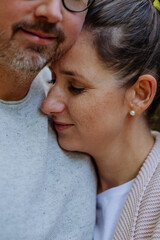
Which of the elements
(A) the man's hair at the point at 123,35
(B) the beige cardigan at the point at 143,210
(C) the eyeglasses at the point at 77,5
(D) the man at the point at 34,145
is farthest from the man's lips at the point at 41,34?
(B) the beige cardigan at the point at 143,210

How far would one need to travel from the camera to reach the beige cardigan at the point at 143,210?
1.52 meters

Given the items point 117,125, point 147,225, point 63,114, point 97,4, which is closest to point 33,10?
point 97,4

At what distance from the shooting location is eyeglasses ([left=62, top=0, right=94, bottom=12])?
4.61ft

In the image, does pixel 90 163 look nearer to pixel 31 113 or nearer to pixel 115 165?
pixel 115 165

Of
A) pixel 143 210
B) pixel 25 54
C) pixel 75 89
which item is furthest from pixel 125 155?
pixel 25 54

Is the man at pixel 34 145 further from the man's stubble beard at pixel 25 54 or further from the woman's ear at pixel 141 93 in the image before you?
the woman's ear at pixel 141 93

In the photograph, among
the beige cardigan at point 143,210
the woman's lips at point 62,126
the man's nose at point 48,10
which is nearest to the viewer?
the man's nose at point 48,10

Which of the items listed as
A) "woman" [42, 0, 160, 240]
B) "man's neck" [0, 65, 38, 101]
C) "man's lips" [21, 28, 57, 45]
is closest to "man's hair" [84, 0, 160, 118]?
"woman" [42, 0, 160, 240]

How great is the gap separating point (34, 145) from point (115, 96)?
0.41 meters

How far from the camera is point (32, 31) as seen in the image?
53.5 inches

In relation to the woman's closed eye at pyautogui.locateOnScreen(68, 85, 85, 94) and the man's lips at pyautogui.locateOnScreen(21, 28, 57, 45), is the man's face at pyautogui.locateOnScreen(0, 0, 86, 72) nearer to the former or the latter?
the man's lips at pyautogui.locateOnScreen(21, 28, 57, 45)

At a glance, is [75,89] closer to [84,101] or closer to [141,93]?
[84,101]

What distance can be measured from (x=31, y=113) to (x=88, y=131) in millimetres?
265

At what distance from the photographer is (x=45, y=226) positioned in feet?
4.68
